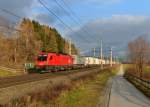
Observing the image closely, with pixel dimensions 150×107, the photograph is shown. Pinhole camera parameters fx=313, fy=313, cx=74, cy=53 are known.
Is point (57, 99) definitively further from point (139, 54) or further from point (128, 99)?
point (139, 54)

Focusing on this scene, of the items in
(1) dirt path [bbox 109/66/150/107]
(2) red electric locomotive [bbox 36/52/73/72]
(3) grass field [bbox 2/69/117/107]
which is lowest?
(1) dirt path [bbox 109/66/150/107]

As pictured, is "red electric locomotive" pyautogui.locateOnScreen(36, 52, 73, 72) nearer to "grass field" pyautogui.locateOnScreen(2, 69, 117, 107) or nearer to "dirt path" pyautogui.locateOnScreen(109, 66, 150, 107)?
"dirt path" pyautogui.locateOnScreen(109, 66, 150, 107)

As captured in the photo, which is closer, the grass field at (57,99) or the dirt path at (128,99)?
the grass field at (57,99)

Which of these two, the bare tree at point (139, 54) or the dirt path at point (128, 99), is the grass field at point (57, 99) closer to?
the dirt path at point (128, 99)

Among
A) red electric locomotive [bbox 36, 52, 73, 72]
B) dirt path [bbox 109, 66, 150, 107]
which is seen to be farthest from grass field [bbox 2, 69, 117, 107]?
red electric locomotive [bbox 36, 52, 73, 72]

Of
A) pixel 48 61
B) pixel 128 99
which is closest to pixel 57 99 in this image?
pixel 128 99

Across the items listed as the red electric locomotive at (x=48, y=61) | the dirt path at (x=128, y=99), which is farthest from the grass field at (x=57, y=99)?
the red electric locomotive at (x=48, y=61)

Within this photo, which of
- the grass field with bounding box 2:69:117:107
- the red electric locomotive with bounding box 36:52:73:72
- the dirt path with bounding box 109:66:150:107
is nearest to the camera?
the grass field with bounding box 2:69:117:107

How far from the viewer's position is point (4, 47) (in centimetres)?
7131

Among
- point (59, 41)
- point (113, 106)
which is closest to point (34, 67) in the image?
point (113, 106)

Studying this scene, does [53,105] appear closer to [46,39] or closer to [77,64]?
[77,64]

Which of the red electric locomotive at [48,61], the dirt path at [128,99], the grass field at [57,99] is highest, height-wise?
the red electric locomotive at [48,61]

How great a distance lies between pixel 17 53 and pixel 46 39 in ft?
138

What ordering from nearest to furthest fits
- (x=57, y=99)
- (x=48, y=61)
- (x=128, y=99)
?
(x=57, y=99) → (x=128, y=99) → (x=48, y=61)
